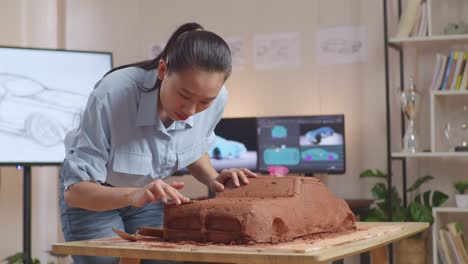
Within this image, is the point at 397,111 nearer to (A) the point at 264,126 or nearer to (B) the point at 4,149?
(A) the point at 264,126

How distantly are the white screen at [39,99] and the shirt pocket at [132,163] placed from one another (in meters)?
2.34

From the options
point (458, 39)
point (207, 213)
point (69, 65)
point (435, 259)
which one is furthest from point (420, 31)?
point (207, 213)

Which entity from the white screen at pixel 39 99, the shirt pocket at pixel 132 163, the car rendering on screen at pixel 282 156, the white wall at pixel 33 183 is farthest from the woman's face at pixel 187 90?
the white wall at pixel 33 183

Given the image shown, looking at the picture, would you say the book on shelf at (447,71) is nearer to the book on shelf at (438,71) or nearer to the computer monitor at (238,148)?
the book on shelf at (438,71)

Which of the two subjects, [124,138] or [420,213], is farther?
[420,213]

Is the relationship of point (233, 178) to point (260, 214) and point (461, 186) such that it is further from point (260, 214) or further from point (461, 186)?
point (461, 186)

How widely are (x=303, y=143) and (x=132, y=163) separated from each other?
100 inches

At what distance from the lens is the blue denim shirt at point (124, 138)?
5.86 feet

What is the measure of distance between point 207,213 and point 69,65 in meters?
2.89

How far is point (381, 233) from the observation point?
1.75m

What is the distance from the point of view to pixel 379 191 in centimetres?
425

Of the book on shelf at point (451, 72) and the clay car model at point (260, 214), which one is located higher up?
the book on shelf at point (451, 72)

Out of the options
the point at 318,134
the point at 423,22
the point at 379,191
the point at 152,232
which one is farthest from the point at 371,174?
the point at 152,232

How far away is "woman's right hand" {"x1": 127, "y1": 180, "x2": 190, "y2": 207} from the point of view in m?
1.55
